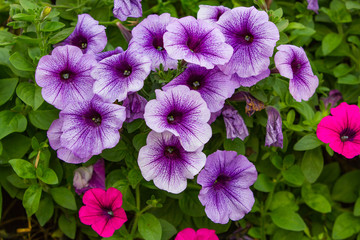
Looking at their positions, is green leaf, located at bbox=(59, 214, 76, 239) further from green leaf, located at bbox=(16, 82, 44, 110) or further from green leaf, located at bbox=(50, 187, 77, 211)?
green leaf, located at bbox=(16, 82, 44, 110)

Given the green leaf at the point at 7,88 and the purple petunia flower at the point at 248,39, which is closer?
the purple petunia flower at the point at 248,39

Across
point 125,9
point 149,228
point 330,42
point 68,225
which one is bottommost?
point 68,225

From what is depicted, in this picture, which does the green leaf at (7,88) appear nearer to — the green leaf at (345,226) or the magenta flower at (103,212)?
the magenta flower at (103,212)

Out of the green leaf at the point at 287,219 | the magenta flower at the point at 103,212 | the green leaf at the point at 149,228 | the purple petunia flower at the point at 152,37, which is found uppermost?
the purple petunia flower at the point at 152,37

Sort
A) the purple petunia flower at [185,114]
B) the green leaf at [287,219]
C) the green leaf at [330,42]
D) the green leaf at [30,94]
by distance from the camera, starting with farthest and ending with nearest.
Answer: the green leaf at [330,42] < the green leaf at [287,219] < the green leaf at [30,94] < the purple petunia flower at [185,114]

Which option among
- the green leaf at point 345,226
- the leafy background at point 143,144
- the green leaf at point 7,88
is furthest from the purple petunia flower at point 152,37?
the green leaf at point 345,226

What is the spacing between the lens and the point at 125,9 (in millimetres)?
1436

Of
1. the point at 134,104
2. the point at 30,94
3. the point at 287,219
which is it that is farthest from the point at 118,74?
the point at 287,219

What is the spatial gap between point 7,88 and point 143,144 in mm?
564

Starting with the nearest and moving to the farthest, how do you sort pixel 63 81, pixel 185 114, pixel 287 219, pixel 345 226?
pixel 185 114 → pixel 63 81 → pixel 287 219 → pixel 345 226

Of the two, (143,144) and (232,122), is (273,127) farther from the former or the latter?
(143,144)

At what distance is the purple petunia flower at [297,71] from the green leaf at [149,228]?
615 mm

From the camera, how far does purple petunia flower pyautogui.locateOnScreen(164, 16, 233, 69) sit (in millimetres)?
1180

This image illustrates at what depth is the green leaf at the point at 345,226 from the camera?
167 cm
